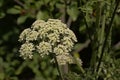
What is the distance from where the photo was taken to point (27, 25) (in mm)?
5211

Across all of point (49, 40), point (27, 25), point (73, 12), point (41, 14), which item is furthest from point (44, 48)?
point (27, 25)

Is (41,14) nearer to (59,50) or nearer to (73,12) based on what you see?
(73,12)

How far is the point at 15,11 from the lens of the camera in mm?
4430

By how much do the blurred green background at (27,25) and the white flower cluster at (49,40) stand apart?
47.5 inches

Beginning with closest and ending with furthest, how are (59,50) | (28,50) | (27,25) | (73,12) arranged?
(59,50) < (28,50) < (73,12) < (27,25)

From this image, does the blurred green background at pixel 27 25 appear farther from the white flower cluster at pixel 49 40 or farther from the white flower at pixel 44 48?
the white flower at pixel 44 48

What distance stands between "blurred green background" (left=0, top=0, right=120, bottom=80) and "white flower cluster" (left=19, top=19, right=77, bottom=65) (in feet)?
3.96

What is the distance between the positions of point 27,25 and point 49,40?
2558 millimetres

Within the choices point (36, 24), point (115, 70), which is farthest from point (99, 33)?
point (36, 24)

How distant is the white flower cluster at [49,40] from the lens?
8.71 feet

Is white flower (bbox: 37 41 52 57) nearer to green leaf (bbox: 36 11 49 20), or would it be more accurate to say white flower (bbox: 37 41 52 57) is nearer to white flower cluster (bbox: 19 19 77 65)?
white flower cluster (bbox: 19 19 77 65)

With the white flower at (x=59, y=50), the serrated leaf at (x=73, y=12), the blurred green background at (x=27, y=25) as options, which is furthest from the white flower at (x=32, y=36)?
the serrated leaf at (x=73, y=12)

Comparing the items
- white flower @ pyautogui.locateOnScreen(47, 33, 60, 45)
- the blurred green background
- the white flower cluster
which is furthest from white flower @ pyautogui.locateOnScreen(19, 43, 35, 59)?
the blurred green background

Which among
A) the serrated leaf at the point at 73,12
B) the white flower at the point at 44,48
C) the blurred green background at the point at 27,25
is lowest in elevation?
the blurred green background at the point at 27,25
